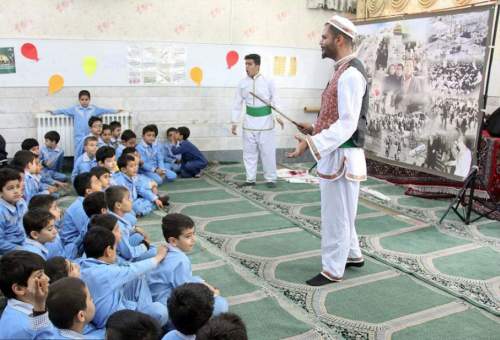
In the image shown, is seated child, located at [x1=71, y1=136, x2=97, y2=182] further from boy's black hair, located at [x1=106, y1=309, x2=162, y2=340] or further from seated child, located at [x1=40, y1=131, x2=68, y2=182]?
boy's black hair, located at [x1=106, y1=309, x2=162, y2=340]

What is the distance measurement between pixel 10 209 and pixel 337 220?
73.8 inches

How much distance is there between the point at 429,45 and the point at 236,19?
2.48 meters

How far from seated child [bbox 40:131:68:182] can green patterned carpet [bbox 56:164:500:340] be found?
2.18 feet

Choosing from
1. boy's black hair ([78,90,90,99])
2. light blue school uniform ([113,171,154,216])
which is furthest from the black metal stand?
boy's black hair ([78,90,90,99])

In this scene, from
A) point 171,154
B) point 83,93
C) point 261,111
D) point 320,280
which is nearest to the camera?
point 320,280

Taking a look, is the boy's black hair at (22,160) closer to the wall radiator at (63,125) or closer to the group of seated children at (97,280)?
the group of seated children at (97,280)

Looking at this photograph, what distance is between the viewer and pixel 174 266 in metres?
2.17

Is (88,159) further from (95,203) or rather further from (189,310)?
(189,310)

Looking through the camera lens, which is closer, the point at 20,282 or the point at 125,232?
the point at 20,282

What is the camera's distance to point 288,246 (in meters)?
3.45

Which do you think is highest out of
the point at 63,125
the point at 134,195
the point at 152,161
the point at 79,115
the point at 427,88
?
the point at 427,88

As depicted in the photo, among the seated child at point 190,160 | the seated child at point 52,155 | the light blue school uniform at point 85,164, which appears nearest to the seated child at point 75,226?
the light blue school uniform at point 85,164

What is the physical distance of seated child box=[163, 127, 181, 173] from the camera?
5.58m

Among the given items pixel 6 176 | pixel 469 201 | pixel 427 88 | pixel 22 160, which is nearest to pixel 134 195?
pixel 22 160
